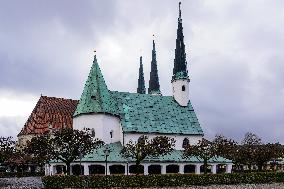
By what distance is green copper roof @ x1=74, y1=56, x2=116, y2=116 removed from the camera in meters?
66.2

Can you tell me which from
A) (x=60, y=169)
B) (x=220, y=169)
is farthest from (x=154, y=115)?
(x=60, y=169)

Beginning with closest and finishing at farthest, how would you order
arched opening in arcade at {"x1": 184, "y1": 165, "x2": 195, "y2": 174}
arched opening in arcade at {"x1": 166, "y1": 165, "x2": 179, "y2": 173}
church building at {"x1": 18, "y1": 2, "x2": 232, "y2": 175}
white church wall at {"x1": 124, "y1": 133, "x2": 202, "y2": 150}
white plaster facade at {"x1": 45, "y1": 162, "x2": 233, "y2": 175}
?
white plaster facade at {"x1": 45, "y1": 162, "x2": 233, "y2": 175}
church building at {"x1": 18, "y1": 2, "x2": 232, "y2": 175}
arched opening in arcade at {"x1": 166, "y1": 165, "x2": 179, "y2": 173}
white church wall at {"x1": 124, "y1": 133, "x2": 202, "y2": 150}
arched opening in arcade at {"x1": 184, "y1": 165, "x2": 195, "y2": 174}

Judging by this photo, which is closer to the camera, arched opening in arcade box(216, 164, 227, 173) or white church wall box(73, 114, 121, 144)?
white church wall box(73, 114, 121, 144)

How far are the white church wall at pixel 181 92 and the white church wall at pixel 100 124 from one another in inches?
597

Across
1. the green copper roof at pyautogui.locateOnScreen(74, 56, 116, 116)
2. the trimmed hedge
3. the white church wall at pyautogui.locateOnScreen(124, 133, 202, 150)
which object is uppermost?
the green copper roof at pyautogui.locateOnScreen(74, 56, 116, 116)

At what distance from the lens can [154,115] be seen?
72625 mm

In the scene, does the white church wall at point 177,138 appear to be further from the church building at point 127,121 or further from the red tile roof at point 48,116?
the red tile roof at point 48,116

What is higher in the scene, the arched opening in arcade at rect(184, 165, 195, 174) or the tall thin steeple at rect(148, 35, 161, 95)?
the tall thin steeple at rect(148, 35, 161, 95)

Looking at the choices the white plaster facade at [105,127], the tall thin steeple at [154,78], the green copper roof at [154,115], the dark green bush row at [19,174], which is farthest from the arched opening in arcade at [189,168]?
the tall thin steeple at [154,78]

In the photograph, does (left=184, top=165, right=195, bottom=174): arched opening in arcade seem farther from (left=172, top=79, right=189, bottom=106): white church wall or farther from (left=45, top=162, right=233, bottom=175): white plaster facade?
(left=172, top=79, right=189, bottom=106): white church wall

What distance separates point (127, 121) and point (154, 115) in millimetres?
5737

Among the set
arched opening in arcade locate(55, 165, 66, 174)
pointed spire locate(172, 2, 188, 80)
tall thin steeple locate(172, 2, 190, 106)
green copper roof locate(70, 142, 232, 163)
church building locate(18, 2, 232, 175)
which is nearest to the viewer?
green copper roof locate(70, 142, 232, 163)

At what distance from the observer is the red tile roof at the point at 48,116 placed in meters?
73.4

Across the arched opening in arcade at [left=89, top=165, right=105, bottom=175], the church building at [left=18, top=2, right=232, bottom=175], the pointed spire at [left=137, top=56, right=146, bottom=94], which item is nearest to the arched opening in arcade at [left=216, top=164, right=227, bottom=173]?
the church building at [left=18, top=2, right=232, bottom=175]
